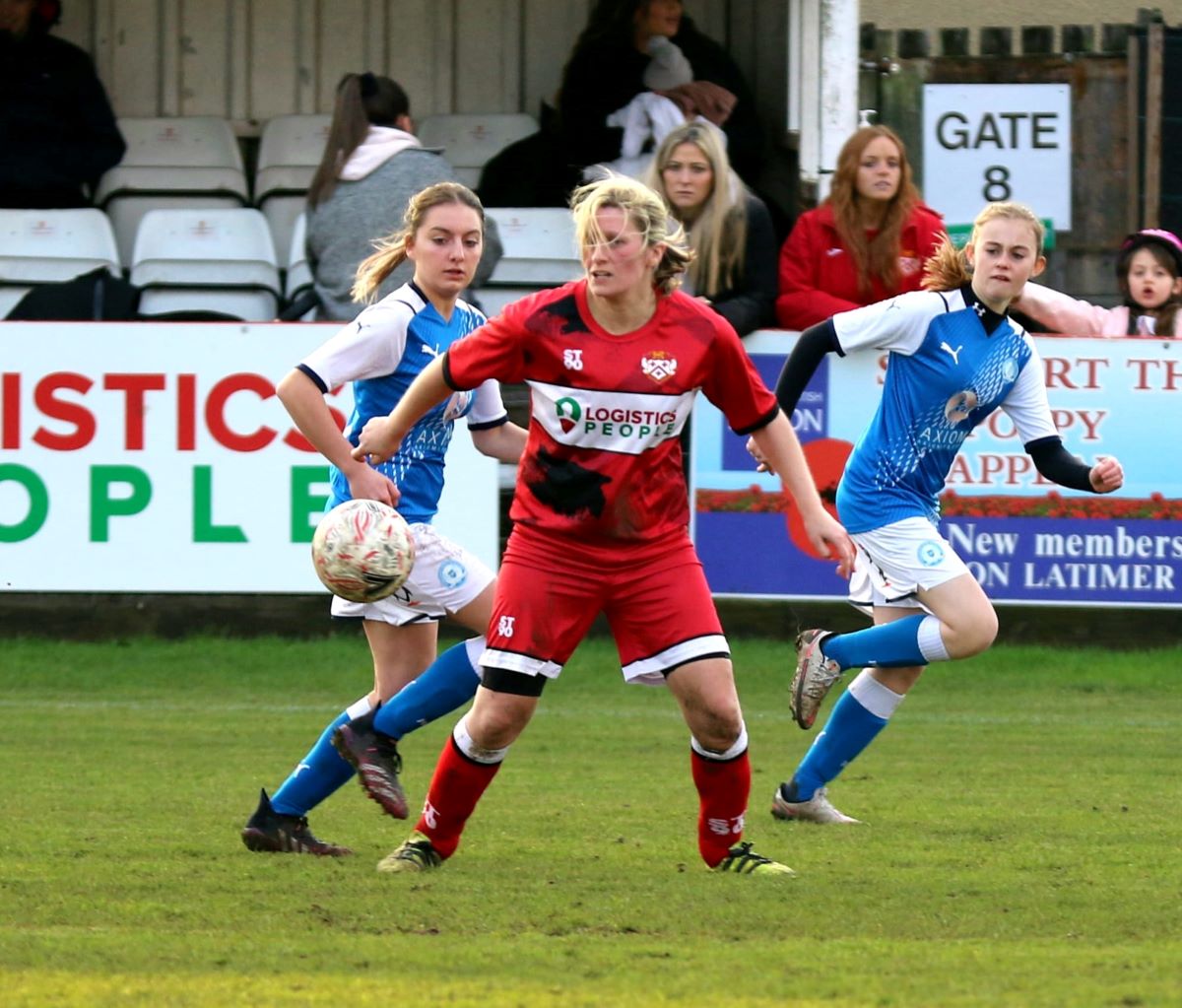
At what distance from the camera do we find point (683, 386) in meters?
5.38

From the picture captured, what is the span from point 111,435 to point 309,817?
160 inches

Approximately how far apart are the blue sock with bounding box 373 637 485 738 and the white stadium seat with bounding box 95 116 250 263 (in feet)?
25.0

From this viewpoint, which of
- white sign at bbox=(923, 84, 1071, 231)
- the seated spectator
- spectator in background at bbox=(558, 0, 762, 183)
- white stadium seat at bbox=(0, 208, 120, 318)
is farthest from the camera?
white sign at bbox=(923, 84, 1071, 231)

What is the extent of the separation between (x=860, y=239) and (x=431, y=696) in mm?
5395

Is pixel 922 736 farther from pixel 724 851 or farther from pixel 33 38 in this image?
pixel 33 38

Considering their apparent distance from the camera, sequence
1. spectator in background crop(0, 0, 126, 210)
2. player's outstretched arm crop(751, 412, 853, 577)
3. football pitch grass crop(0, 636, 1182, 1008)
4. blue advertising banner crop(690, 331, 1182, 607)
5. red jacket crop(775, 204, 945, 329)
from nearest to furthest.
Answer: football pitch grass crop(0, 636, 1182, 1008) → player's outstretched arm crop(751, 412, 853, 577) → blue advertising banner crop(690, 331, 1182, 607) → red jacket crop(775, 204, 945, 329) → spectator in background crop(0, 0, 126, 210)

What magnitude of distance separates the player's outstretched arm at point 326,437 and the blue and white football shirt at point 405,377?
0.17ft

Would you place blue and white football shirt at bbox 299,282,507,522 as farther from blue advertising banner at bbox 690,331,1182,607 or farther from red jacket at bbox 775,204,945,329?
red jacket at bbox 775,204,945,329

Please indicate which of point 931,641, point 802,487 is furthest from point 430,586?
point 931,641

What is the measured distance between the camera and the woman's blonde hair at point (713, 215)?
1007 cm

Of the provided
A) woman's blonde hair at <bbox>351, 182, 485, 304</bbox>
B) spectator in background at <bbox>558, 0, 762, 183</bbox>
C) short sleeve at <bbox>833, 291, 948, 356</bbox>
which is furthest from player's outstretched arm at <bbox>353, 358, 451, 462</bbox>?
spectator in background at <bbox>558, 0, 762, 183</bbox>

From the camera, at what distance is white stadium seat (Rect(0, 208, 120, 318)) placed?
1239 cm

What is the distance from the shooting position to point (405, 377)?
20.0 feet

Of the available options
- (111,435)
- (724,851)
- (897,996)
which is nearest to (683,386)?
(724,851)
